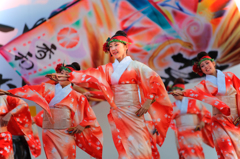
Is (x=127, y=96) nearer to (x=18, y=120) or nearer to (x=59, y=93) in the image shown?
(x=59, y=93)

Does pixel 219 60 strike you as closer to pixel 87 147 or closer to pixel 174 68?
pixel 174 68

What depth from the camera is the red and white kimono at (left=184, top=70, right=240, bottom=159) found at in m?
3.30

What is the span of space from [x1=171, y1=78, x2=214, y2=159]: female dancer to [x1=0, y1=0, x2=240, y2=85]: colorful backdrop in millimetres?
701

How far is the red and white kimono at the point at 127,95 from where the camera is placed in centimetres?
261

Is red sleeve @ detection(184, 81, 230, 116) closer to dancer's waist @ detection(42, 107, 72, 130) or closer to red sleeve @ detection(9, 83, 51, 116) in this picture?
dancer's waist @ detection(42, 107, 72, 130)

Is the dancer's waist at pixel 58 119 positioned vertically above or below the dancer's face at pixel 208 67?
above

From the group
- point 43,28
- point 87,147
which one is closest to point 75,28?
point 43,28

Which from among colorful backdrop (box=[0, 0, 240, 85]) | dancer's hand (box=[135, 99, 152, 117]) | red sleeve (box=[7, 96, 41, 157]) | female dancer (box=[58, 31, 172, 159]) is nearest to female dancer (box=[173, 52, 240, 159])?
female dancer (box=[58, 31, 172, 159])

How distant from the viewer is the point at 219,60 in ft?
16.3

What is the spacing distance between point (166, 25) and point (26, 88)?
3.01 m

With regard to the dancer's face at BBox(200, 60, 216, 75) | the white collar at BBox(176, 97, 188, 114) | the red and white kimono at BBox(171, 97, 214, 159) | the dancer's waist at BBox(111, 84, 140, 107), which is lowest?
the red and white kimono at BBox(171, 97, 214, 159)

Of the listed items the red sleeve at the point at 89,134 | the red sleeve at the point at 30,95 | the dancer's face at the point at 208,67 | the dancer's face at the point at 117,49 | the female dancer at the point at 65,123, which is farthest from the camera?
the red sleeve at the point at 89,134

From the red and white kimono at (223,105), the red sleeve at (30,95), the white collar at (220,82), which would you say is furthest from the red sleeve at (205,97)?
the red sleeve at (30,95)

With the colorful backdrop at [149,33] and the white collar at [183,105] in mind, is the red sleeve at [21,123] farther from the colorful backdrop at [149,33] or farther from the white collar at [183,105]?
the white collar at [183,105]
